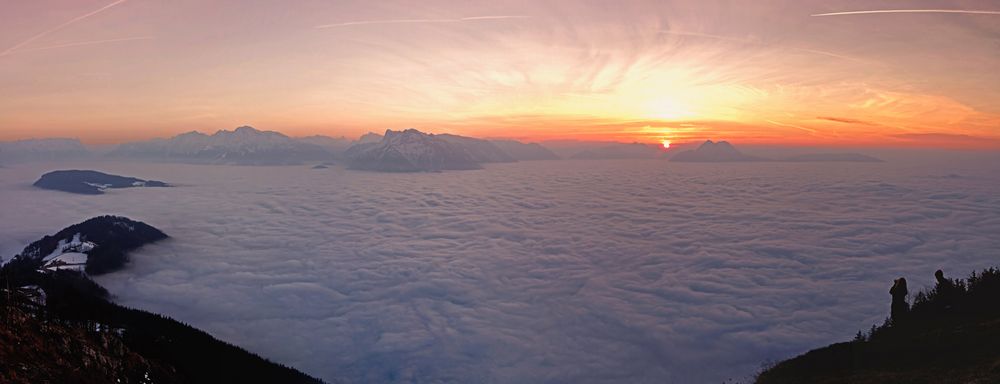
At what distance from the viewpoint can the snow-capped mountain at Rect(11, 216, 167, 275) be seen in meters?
146

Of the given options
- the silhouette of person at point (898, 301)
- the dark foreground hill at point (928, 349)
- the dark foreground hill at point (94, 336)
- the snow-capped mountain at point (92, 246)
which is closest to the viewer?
the dark foreground hill at point (94, 336)

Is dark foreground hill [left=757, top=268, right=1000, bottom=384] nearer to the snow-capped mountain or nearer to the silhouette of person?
the silhouette of person

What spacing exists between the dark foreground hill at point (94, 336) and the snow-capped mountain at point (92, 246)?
1.23 feet

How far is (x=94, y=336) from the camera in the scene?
2630cm

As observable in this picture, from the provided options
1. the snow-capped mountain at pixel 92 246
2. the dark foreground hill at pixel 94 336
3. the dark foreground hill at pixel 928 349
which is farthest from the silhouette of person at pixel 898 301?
the snow-capped mountain at pixel 92 246

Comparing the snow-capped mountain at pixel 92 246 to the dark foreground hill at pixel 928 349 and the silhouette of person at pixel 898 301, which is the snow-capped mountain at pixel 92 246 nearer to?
the dark foreground hill at pixel 928 349

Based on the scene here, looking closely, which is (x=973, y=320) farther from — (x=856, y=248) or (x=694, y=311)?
(x=856, y=248)

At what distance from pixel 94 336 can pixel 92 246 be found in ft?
575

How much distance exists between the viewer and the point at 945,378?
118 feet

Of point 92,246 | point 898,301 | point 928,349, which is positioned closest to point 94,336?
point 928,349

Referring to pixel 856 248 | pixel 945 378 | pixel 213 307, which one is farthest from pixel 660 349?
pixel 213 307

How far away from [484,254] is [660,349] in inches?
3141

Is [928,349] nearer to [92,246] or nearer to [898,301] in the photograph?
[898,301]

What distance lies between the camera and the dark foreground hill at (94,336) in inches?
703
